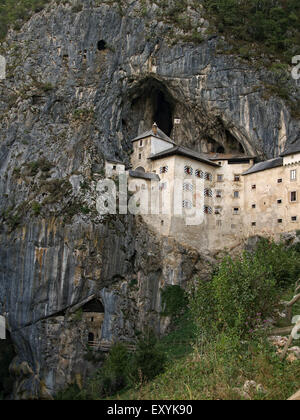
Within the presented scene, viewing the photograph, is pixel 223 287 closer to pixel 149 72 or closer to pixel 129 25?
pixel 149 72

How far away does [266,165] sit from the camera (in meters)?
45.1

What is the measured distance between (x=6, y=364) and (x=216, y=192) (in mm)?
27728

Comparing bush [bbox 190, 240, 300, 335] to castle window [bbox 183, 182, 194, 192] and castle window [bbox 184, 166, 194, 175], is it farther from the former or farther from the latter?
castle window [bbox 184, 166, 194, 175]

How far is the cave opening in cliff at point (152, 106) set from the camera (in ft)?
167

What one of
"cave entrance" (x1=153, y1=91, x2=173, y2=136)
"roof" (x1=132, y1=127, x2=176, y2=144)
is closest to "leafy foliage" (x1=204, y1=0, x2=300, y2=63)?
"cave entrance" (x1=153, y1=91, x2=173, y2=136)

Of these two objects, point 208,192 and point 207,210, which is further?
point 208,192

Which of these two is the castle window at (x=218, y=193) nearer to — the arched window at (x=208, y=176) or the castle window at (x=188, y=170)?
the arched window at (x=208, y=176)

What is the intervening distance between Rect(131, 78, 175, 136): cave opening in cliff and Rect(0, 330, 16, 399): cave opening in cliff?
89.5 feet

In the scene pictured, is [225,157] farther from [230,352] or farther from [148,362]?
[230,352]

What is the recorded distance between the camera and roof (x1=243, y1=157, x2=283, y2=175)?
144 ft

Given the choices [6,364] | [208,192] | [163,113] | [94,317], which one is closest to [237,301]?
[94,317]

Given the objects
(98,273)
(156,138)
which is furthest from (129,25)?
(98,273)

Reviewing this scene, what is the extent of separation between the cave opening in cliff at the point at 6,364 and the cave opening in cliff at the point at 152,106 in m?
27.3

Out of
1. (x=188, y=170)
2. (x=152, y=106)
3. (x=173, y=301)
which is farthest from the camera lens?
(x=152, y=106)
